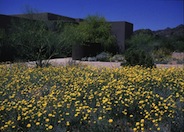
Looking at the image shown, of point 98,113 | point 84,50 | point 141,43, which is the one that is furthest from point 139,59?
point 141,43

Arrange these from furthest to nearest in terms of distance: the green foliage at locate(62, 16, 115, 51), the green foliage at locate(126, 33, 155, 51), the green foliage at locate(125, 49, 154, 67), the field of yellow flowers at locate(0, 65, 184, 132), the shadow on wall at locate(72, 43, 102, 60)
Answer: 1. the green foliage at locate(62, 16, 115, 51)
2. the green foliage at locate(126, 33, 155, 51)
3. the shadow on wall at locate(72, 43, 102, 60)
4. the green foliage at locate(125, 49, 154, 67)
5. the field of yellow flowers at locate(0, 65, 184, 132)

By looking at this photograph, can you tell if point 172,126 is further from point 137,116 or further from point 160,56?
point 160,56

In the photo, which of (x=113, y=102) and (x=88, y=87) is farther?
(x=88, y=87)

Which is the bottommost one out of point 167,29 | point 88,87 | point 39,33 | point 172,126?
point 172,126

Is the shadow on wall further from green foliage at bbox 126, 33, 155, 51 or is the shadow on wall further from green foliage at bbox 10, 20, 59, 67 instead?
green foliage at bbox 10, 20, 59, 67

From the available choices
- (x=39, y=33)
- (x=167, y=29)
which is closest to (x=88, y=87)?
(x=39, y=33)

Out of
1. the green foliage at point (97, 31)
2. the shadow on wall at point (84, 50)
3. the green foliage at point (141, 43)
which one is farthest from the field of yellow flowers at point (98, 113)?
the green foliage at point (97, 31)

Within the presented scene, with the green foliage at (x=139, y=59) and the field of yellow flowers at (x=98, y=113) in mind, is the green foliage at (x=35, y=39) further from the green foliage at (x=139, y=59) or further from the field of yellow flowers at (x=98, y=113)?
the field of yellow flowers at (x=98, y=113)

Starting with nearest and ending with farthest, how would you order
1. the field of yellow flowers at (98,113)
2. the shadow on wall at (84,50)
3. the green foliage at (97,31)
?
the field of yellow flowers at (98,113)
the shadow on wall at (84,50)
the green foliage at (97,31)

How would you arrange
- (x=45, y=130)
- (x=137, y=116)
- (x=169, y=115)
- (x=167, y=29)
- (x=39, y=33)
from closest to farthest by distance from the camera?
(x=45, y=130) → (x=169, y=115) → (x=137, y=116) → (x=39, y=33) → (x=167, y=29)

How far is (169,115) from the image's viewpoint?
381cm

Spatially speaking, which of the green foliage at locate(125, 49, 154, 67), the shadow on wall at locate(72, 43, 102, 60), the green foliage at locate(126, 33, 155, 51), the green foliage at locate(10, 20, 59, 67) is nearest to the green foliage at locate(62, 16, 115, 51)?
the shadow on wall at locate(72, 43, 102, 60)

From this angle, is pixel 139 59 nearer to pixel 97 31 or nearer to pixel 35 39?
pixel 35 39

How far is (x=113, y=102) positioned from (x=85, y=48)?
561 inches
